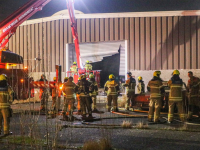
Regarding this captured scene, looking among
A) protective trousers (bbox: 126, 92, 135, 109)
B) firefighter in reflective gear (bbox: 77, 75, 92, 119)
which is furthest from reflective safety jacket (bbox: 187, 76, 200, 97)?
firefighter in reflective gear (bbox: 77, 75, 92, 119)

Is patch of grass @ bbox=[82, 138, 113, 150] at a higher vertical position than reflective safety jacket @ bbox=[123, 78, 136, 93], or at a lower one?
lower

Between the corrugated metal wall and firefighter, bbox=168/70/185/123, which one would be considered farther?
the corrugated metal wall

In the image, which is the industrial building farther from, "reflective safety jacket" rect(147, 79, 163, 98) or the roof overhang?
"reflective safety jacket" rect(147, 79, 163, 98)

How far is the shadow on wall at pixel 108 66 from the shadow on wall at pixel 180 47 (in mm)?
2900

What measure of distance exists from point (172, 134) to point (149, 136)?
65 cm

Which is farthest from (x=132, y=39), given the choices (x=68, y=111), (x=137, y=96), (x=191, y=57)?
(x=68, y=111)

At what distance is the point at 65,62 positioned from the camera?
1661cm

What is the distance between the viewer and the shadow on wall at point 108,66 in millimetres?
16625

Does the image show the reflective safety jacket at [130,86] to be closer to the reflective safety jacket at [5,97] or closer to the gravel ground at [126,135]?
the gravel ground at [126,135]

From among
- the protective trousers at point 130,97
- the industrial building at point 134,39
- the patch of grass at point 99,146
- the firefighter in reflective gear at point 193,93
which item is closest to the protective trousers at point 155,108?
the firefighter in reflective gear at point 193,93

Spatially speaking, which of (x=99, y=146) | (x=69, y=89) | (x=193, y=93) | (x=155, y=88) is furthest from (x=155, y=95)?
(x=99, y=146)

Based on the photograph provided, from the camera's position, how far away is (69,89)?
8.20 m

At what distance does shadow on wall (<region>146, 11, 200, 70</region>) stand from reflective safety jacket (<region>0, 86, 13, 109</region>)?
1084 centimetres

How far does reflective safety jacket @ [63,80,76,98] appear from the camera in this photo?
26.8 feet
